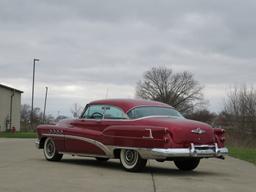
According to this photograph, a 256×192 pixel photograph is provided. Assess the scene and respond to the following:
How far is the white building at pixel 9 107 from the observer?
76250mm

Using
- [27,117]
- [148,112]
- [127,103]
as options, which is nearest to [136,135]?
[148,112]

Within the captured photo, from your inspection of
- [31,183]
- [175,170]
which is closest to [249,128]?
[175,170]

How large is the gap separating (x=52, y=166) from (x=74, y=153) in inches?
34.2

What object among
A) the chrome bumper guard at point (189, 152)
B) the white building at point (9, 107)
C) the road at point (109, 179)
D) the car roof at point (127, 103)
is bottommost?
the road at point (109, 179)

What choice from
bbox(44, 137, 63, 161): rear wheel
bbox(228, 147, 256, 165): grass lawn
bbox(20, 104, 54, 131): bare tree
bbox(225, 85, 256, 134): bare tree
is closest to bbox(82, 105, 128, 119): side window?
bbox(44, 137, 63, 161): rear wheel

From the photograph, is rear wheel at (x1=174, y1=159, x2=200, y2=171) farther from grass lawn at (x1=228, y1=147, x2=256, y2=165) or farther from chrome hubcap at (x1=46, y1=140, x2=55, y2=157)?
grass lawn at (x1=228, y1=147, x2=256, y2=165)

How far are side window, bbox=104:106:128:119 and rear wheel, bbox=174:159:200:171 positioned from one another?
1758 mm

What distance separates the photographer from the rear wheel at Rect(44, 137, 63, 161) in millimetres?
15438

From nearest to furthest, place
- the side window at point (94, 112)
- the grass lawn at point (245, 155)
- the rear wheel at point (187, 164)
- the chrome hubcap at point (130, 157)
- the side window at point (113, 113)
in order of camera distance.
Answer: the chrome hubcap at point (130, 157), the side window at point (113, 113), the rear wheel at point (187, 164), the side window at point (94, 112), the grass lawn at point (245, 155)

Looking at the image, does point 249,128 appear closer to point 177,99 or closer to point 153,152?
point 153,152

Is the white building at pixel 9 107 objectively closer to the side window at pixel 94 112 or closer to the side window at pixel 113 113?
the side window at pixel 94 112

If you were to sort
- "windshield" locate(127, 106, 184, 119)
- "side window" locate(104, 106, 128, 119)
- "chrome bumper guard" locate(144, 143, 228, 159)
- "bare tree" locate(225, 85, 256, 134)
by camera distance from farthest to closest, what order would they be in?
"bare tree" locate(225, 85, 256, 134), "side window" locate(104, 106, 128, 119), "windshield" locate(127, 106, 184, 119), "chrome bumper guard" locate(144, 143, 228, 159)

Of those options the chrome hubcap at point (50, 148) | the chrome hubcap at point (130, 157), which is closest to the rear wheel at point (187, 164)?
the chrome hubcap at point (130, 157)

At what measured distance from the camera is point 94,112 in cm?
1423
